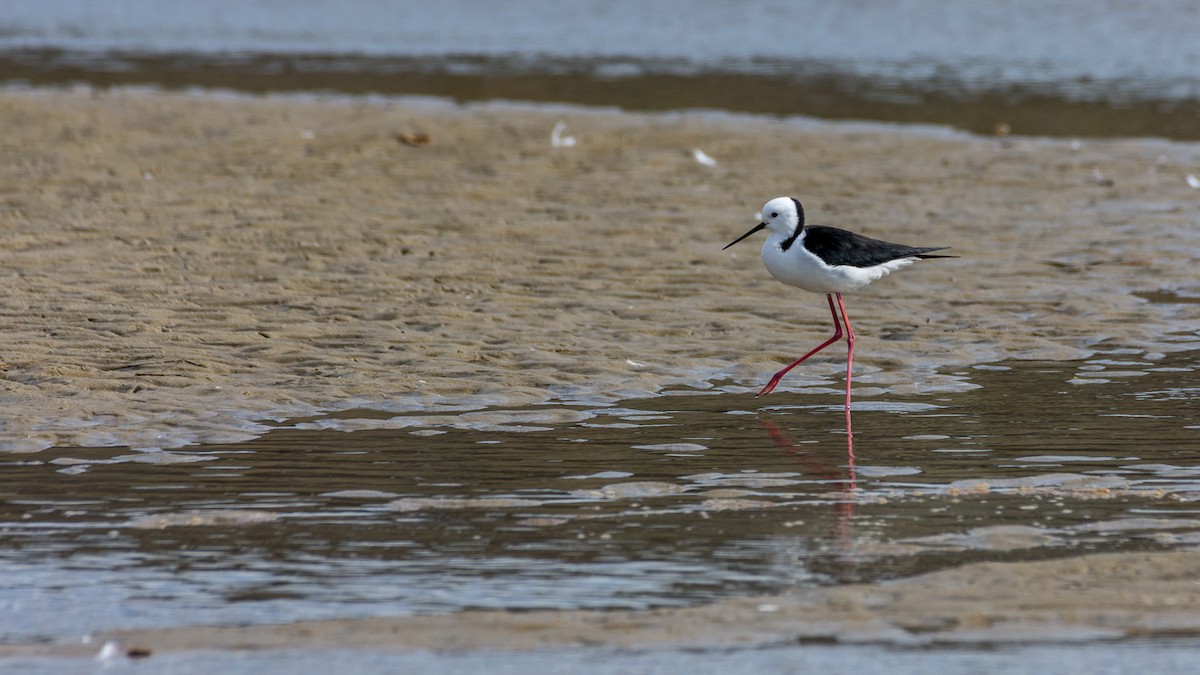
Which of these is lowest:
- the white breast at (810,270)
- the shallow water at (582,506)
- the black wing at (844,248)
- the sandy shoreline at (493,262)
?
the shallow water at (582,506)

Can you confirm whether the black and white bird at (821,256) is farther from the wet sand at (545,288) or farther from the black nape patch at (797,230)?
the wet sand at (545,288)

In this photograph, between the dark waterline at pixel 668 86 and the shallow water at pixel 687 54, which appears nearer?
the dark waterline at pixel 668 86

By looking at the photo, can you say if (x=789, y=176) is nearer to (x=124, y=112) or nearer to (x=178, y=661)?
(x=124, y=112)

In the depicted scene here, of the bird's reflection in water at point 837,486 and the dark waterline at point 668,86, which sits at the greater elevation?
the dark waterline at point 668,86

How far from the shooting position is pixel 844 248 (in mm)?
8523

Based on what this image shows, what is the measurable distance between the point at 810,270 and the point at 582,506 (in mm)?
2780

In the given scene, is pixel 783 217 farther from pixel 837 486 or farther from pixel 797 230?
pixel 837 486

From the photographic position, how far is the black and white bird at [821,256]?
8477 millimetres

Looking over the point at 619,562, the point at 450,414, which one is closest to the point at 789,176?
the point at 450,414

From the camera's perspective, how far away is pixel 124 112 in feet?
A: 56.3

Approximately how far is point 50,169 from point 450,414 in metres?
7.16

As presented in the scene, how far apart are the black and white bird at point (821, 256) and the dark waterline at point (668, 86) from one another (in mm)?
9750

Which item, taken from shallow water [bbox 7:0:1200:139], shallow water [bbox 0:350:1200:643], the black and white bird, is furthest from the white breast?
shallow water [bbox 7:0:1200:139]

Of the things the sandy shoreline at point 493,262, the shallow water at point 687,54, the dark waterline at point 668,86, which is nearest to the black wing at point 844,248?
the sandy shoreline at point 493,262
